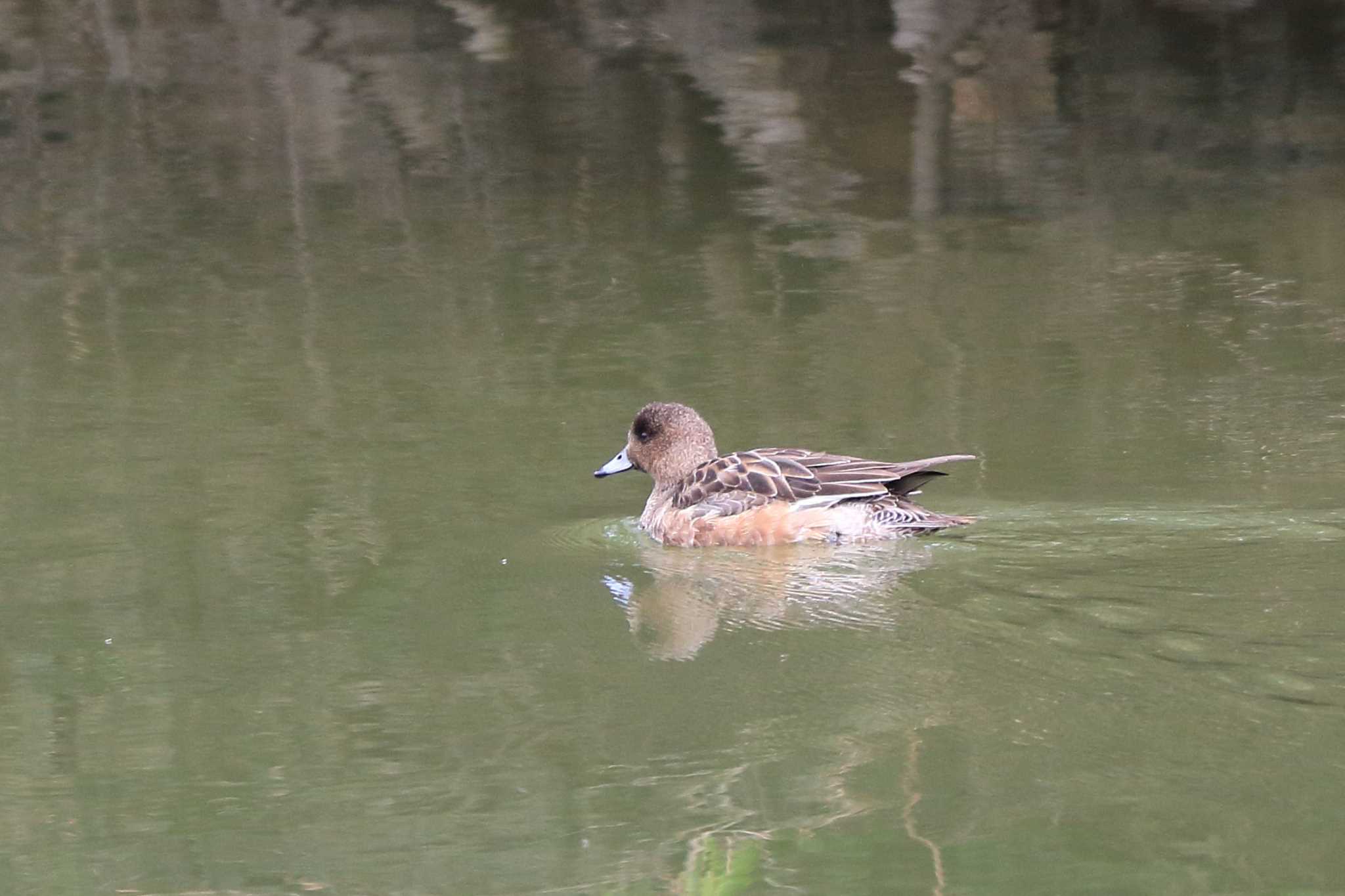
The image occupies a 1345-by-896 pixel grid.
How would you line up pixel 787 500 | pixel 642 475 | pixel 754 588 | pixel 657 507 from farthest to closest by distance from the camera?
pixel 642 475, pixel 657 507, pixel 787 500, pixel 754 588

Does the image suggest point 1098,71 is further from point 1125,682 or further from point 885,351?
point 1125,682

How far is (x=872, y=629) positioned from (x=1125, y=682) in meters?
0.96

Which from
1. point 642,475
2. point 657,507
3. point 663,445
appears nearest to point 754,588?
point 657,507

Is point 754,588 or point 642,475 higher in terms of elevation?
point 754,588

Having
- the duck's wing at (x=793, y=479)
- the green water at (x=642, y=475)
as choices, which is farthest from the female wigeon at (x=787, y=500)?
the green water at (x=642, y=475)

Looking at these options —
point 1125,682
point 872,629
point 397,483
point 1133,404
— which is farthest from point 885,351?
point 1125,682

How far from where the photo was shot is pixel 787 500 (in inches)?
323

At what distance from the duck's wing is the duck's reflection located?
21 cm

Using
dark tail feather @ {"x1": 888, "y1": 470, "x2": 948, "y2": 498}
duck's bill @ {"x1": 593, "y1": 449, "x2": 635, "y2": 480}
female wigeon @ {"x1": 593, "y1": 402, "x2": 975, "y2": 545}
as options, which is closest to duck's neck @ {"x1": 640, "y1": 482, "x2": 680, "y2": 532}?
female wigeon @ {"x1": 593, "y1": 402, "x2": 975, "y2": 545}

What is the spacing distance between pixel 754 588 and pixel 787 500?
754mm

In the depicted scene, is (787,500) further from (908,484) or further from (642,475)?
(642,475)

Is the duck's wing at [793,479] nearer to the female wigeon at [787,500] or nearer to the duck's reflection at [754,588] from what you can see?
the female wigeon at [787,500]

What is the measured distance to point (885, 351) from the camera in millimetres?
10688

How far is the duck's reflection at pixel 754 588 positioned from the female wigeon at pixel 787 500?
7cm
